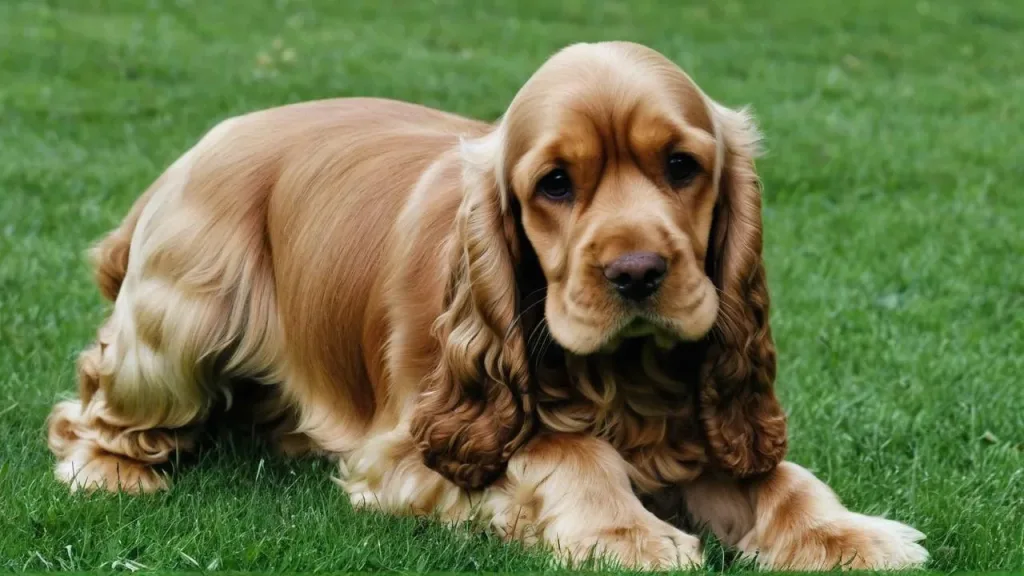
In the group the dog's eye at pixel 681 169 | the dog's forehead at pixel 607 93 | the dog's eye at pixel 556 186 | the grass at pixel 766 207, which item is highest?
the dog's forehead at pixel 607 93

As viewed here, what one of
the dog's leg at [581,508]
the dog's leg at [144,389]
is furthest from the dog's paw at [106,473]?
the dog's leg at [581,508]

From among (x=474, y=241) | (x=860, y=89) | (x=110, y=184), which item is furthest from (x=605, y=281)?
(x=860, y=89)

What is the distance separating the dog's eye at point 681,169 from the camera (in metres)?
3.31

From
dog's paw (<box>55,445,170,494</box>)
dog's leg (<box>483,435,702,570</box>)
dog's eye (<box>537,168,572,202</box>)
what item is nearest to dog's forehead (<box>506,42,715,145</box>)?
dog's eye (<box>537,168,572,202</box>)

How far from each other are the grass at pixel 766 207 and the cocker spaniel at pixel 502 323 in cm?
17

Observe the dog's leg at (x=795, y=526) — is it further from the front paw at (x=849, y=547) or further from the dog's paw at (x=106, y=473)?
the dog's paw at (x=106, y=473)

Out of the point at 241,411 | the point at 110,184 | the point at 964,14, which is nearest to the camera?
the point at 241,411

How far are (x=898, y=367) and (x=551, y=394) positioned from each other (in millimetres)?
2315

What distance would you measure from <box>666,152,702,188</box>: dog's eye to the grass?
93 cm

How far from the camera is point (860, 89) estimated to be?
470 inches

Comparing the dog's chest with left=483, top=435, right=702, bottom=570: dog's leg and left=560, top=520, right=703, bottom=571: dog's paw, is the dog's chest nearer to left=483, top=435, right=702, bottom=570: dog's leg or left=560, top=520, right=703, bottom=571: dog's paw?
left=483, top=435, right=702, bottom=570: dog's leg

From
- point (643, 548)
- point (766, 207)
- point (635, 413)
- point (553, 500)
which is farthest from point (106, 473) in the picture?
point (766, 207)

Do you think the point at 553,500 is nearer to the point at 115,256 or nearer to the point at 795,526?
the point at 795,526

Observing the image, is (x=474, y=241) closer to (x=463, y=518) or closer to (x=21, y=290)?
→ (x=463, y=518)
